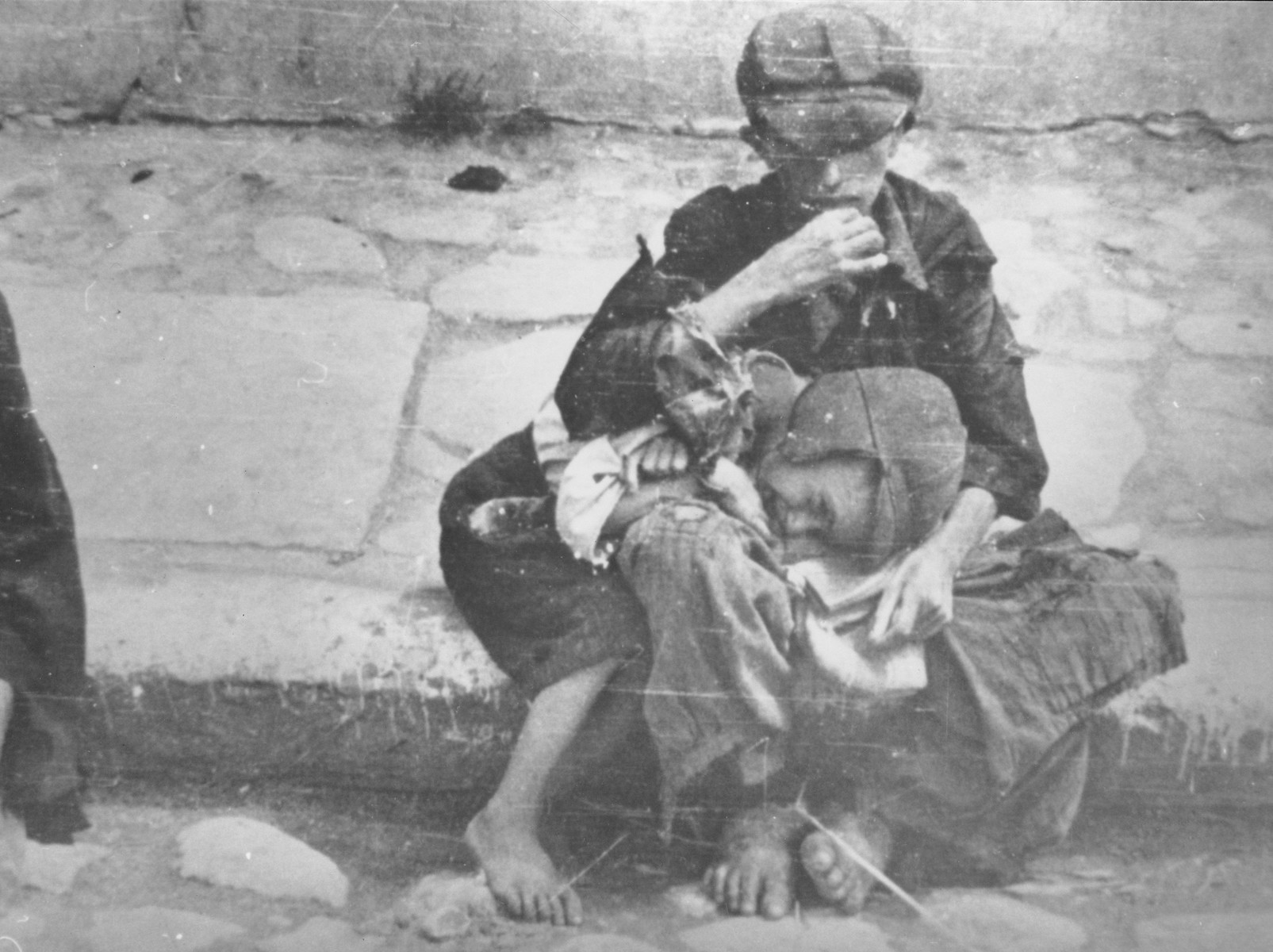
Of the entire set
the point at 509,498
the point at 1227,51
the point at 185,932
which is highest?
the point at 1227,51

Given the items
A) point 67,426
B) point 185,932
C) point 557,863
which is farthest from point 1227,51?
point 185,932

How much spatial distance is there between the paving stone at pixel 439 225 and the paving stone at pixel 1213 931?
1876 millimetres

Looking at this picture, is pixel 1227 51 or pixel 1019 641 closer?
pixel 1019 641

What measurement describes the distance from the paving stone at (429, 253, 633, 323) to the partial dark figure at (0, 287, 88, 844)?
2.87ft

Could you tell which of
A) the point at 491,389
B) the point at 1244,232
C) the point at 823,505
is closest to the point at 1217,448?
the point at 1244,232

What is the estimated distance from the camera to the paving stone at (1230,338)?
369cm

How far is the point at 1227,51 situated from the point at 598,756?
191cm

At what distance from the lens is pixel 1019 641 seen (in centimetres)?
351

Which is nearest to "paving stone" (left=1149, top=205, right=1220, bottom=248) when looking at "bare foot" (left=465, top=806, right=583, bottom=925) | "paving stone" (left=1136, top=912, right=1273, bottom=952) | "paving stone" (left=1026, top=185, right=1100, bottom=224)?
"paving stone" (left=1026, top=185, right=1100, bottom=224)

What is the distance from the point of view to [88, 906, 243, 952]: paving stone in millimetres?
3447

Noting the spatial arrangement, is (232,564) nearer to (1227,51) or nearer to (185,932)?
(185,932)

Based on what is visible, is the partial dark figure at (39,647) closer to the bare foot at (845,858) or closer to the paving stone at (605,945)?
the paving stone at (605,945)

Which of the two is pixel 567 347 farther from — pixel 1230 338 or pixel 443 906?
pixel 1230 338

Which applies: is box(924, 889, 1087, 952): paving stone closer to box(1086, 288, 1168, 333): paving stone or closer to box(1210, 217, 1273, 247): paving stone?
box(1086, 288, 1168, 333): paving stone
